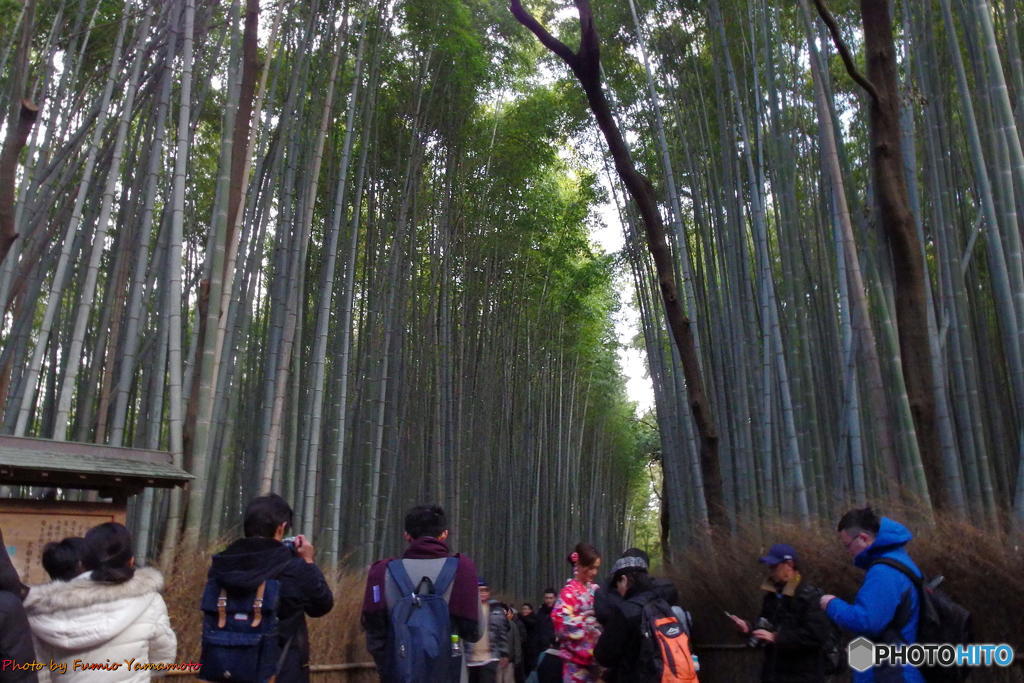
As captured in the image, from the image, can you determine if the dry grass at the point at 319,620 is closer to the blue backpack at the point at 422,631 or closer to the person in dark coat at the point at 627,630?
the blue backpack at the point at 422,631

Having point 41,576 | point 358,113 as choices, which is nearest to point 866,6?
point 41,576

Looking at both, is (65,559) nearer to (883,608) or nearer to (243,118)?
(883,608)

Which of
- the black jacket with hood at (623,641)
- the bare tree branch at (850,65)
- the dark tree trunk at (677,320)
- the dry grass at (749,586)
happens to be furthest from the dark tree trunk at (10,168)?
the bare tree branch at (850,65)

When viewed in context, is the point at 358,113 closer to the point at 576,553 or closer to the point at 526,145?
the point at 526,145

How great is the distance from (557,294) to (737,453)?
7077 mm

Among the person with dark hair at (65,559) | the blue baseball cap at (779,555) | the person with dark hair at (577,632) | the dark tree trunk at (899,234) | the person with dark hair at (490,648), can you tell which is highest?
the dark tree trunk at (899,234)

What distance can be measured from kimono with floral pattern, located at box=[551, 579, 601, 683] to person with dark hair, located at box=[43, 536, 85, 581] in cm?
171

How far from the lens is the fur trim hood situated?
1.92 meters

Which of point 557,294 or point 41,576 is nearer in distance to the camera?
point 41,576

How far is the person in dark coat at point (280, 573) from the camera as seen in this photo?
2232 mm

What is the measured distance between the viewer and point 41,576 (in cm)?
324

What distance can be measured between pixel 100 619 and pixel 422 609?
807 millimetres

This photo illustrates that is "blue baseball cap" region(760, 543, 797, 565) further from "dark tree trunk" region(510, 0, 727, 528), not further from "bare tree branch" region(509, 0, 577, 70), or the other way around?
"bare tree branch" region(509, 0, 577, 70)

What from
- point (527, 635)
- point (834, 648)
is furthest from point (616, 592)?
point (527, 635)
